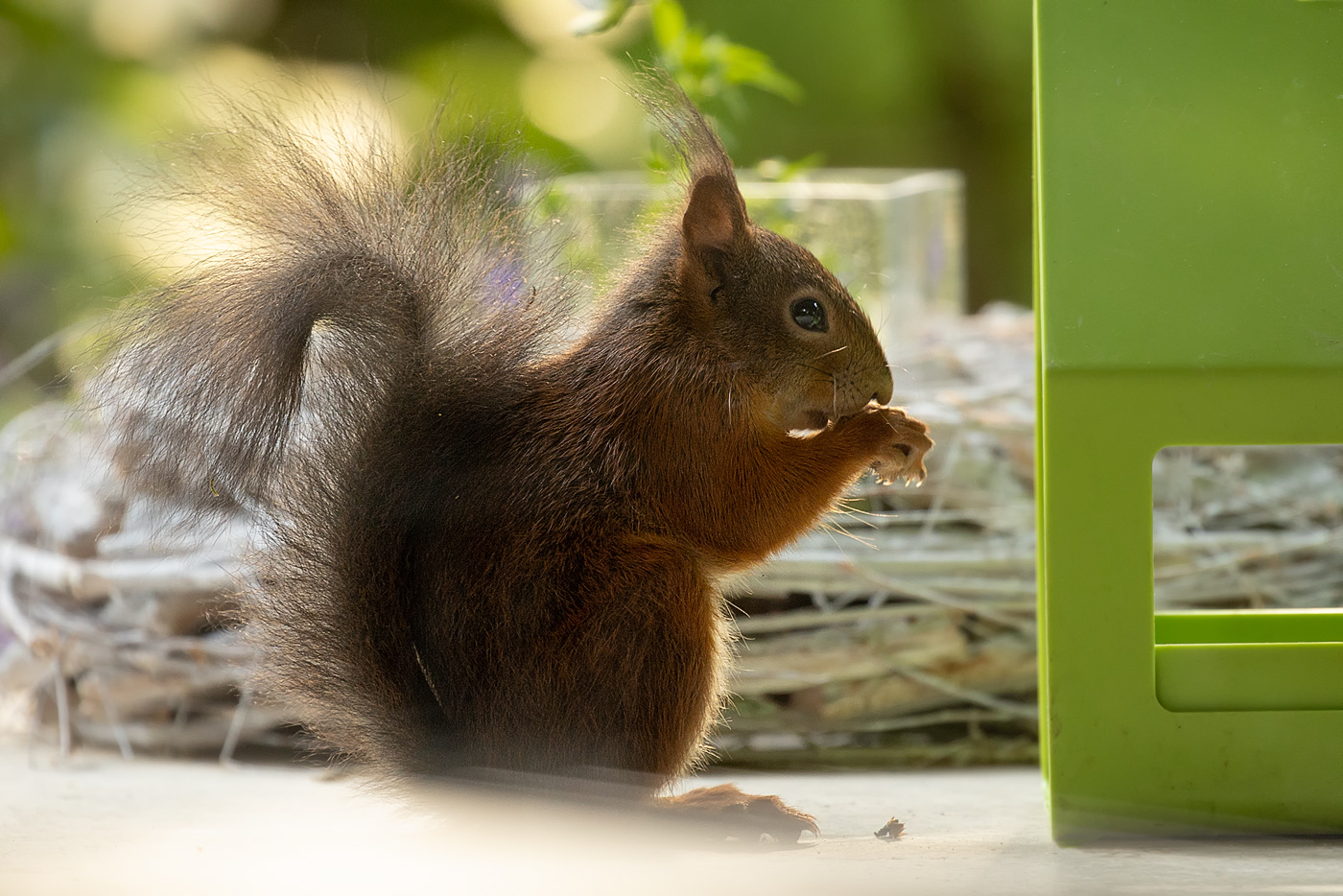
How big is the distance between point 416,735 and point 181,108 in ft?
1.94

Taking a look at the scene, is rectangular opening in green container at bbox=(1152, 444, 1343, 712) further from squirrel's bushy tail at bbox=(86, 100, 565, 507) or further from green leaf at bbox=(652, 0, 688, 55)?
green leaf at bbox=(652, 0, 688, 55)

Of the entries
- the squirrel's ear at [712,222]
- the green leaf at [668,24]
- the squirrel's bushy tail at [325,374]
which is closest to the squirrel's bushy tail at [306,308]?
the squirrel's bushy tail at [325,374]

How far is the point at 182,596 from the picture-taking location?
1.35 meters

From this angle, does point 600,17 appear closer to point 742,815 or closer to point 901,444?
point 901,444

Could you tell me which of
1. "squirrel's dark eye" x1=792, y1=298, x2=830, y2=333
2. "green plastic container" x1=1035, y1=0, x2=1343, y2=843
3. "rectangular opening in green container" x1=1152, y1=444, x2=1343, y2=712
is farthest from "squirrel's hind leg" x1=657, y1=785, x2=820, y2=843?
"squirrel's dark eye" x1=792, y1=298, x2=830, y2=333

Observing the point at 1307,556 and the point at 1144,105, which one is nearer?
the point at 1144,105

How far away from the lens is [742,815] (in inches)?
37.5

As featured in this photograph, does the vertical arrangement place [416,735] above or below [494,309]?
below

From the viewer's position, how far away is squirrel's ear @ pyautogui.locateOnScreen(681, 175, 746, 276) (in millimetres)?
1055

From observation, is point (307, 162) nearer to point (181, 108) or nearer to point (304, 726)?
point (181, 108)

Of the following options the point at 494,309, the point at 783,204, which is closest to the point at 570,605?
the point at 494,309

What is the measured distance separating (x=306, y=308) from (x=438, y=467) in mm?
153

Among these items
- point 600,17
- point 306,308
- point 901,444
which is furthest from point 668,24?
point 306,308

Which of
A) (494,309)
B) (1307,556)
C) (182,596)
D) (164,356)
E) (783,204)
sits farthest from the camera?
(783,204)
